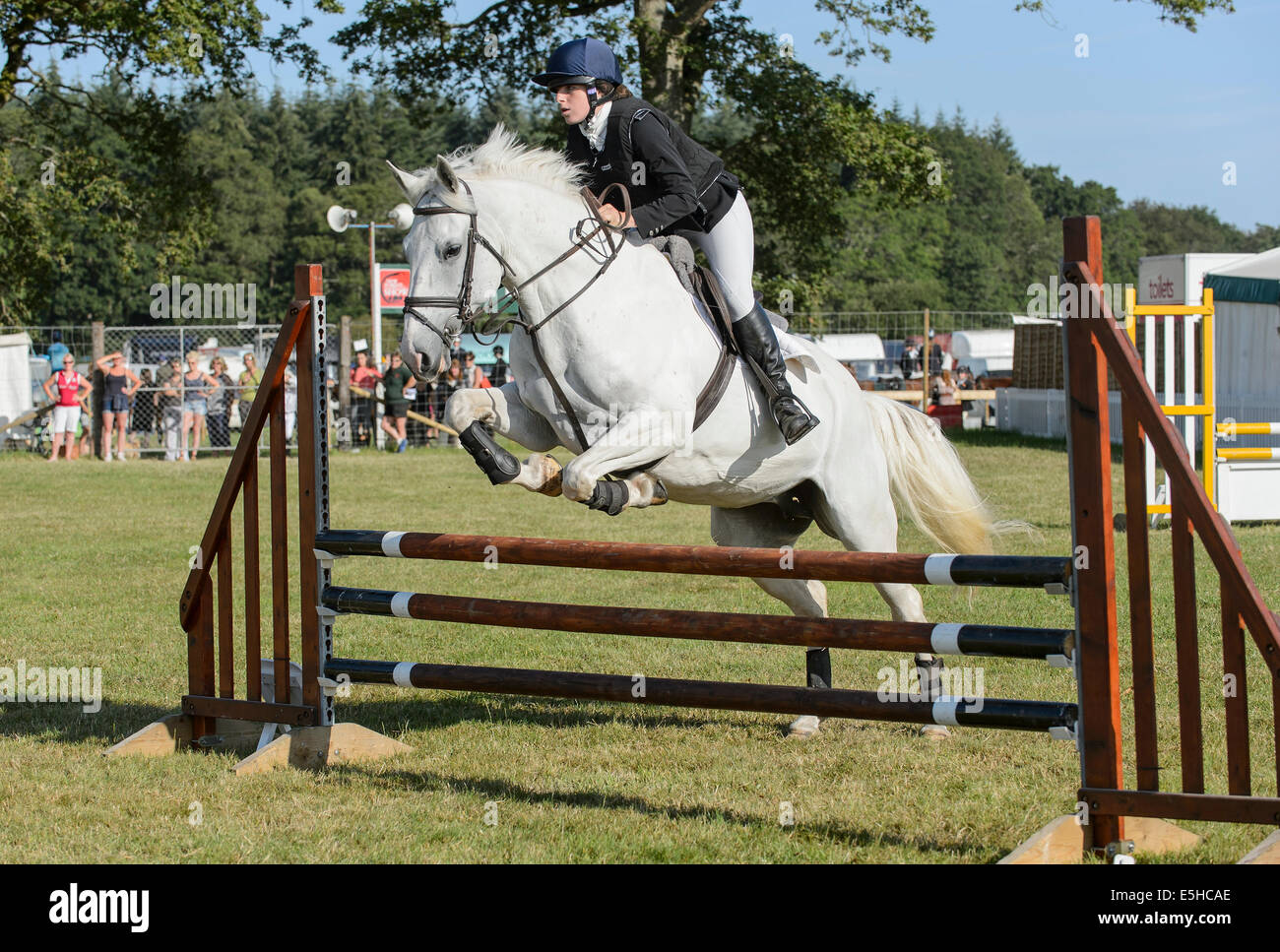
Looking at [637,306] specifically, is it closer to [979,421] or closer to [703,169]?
[703,169]

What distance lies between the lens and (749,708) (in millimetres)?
4203

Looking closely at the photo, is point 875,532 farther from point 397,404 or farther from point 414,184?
point 397,404

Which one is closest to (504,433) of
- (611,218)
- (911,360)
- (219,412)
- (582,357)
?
(582,357)

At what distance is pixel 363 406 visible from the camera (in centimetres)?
2419

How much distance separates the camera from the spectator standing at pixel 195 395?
21547 mm

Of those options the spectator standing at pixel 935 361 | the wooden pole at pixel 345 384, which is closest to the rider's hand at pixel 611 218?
the wooden pole at pixel 345 384

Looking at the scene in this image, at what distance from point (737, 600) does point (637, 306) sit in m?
4.30

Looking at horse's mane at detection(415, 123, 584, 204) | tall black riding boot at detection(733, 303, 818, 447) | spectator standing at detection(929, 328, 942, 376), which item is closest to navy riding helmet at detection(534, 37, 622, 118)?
horse's mane at detection(415, 123, 584, 204)

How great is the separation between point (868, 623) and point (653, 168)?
6.46 feet

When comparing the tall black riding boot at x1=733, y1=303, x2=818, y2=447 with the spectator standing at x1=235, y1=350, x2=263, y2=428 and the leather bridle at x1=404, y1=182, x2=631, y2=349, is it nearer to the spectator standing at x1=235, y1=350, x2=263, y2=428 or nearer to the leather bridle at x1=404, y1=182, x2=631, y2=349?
the leather bridle at x1=404, y1=182, x2=631, y2=349

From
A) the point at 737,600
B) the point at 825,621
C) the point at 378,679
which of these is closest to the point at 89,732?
the point at 378,679

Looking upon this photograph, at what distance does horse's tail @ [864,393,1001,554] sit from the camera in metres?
6.06

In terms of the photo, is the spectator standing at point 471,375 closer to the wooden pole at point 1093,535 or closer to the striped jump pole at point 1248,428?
the striped jump pole at point 1248,428
